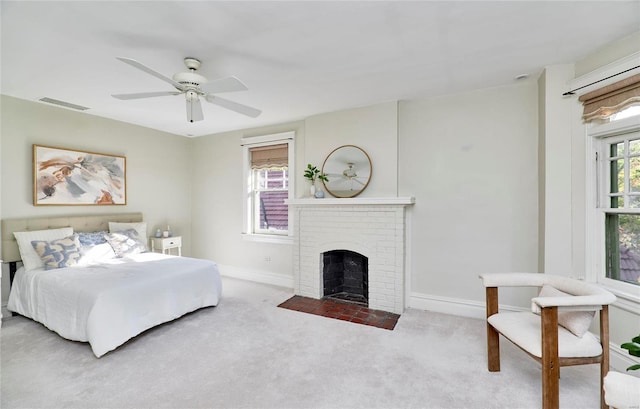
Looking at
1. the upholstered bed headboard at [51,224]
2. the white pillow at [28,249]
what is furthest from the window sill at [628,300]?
the upholstered bed headboard at [51,224]

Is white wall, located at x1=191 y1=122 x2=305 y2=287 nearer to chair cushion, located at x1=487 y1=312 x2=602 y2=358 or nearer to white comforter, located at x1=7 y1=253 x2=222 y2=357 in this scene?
white comforter, located at x1=7 y1=253 x2=222 y2=357

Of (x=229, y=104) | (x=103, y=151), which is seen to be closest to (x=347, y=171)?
(x=229, y=104)

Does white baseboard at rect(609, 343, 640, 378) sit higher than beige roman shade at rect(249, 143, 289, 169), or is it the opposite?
beige roman shade at rect(249, 143, 289, 169)

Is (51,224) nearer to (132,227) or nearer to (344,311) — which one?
(132,227)

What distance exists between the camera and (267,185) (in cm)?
471

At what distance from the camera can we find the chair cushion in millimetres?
1707

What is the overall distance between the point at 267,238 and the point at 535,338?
355 centimetres

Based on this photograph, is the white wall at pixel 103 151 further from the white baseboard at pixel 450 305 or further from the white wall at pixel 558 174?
the white wall at pixel 558 174

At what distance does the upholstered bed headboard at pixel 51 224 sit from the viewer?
10.5ft

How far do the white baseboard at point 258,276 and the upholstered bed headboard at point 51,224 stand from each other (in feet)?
5.36

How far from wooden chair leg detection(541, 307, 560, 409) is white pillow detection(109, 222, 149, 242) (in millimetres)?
4707

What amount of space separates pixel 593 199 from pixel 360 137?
7.77 ft

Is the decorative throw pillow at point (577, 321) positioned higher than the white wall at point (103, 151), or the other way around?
the white wall at point (103, 151)

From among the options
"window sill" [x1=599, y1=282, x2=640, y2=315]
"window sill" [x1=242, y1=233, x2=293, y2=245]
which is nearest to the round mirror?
"window sill" [x1=242, y1=233, x2=293, y2=245]
